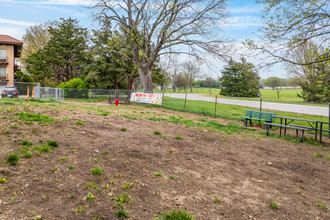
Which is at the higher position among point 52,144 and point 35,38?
point 35,38

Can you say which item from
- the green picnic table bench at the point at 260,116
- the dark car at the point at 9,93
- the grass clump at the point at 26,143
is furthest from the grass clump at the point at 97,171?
the dark car at the point at 9,93

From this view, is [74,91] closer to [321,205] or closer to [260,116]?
[260,116]

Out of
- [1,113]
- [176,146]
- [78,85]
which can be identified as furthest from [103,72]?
[176,146]

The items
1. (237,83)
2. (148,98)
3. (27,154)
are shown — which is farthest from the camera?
(237,83)

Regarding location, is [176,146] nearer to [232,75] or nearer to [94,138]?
[94,138]

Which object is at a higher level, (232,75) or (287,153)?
(232,75)

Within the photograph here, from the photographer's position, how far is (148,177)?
13.3ft

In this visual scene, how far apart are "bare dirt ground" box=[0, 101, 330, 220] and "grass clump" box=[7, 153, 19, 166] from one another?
0.08 metres

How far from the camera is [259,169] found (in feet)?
17.1

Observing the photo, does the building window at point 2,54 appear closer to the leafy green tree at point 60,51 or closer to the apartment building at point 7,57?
the apartment building at point 7,57

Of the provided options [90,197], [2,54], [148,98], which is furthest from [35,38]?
[90,197]

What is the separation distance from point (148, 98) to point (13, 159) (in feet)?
49.1

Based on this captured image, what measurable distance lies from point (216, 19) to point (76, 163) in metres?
17.5

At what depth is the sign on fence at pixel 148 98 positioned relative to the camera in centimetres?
1786
